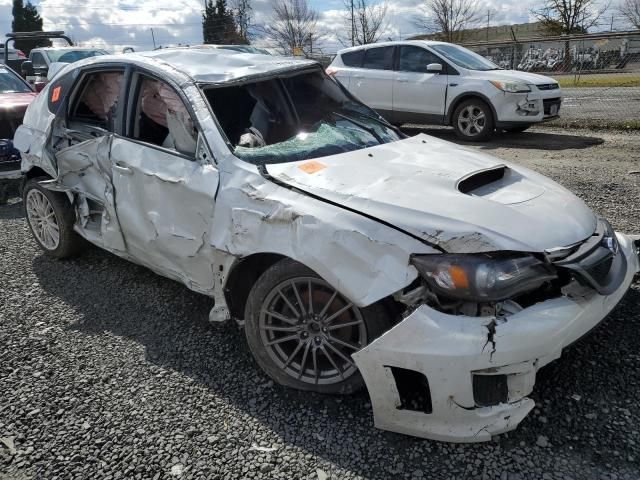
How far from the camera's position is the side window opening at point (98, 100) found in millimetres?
3805

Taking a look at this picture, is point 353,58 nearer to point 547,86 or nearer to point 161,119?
point 547,86

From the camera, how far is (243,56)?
151 inches

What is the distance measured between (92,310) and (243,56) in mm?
2097

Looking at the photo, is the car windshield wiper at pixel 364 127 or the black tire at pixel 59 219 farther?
the black tire at pixel 59 219

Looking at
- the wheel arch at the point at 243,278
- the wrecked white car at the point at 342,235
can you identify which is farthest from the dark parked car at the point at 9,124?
the wheel arch at the point at 243,278

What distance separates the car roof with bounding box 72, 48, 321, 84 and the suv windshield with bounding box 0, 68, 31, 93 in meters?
5.20

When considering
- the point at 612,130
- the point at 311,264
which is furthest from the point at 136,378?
the point at 612,130

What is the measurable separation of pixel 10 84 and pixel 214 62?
251 inches

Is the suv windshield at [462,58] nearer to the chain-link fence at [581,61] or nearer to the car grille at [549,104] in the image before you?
the car grille at [549,104]

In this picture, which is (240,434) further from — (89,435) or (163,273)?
(163,273)

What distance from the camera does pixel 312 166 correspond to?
284cm

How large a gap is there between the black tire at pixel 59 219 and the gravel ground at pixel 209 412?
66 centimetres

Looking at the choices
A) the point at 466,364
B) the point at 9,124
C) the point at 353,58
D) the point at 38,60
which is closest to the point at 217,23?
the point at 38,60

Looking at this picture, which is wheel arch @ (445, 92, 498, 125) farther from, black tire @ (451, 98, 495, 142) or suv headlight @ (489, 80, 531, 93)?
suv headlight @ (489, 80, 531, 93)
